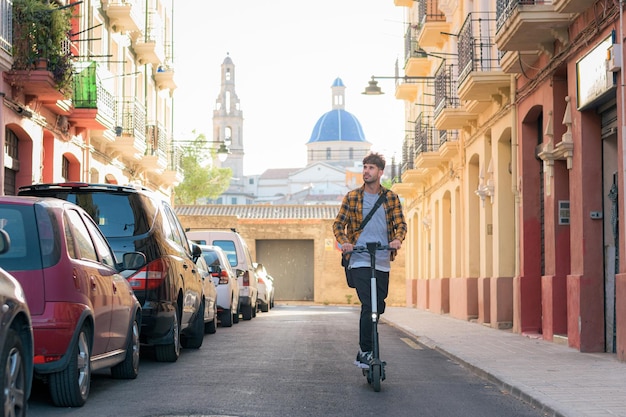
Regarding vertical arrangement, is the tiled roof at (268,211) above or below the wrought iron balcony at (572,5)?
below

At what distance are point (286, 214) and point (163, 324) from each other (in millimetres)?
49821

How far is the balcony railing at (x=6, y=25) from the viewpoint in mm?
20016

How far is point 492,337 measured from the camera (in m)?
18.2

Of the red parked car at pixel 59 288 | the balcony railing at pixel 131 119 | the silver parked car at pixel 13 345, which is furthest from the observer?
the balcony railing at pixel 131 119

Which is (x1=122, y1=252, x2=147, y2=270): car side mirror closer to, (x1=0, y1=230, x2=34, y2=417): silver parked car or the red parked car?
the red parked car

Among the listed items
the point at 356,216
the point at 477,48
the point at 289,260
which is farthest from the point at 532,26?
the point at 289,260

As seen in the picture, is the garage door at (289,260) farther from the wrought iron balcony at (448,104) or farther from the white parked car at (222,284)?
the white parked car at (222,284)

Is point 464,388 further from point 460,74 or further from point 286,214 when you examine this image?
point 286,214

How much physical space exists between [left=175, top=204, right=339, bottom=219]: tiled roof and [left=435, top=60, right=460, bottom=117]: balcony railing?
Result: 33.1 meters

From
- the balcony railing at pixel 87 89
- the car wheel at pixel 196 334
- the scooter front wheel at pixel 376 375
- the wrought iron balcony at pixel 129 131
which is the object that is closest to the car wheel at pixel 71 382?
the scooter front wheel at pixel 376 375

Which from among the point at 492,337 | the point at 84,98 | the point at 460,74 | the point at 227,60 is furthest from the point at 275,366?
the point at 227,60

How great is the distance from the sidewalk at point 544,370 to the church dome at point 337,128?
144m

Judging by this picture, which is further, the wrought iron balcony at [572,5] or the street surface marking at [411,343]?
the street surface marking at [411,343]

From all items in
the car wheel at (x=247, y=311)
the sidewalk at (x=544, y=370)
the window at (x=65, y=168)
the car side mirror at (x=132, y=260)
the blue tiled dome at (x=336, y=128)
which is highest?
the blue tiled dome at (x=336, y=128)
